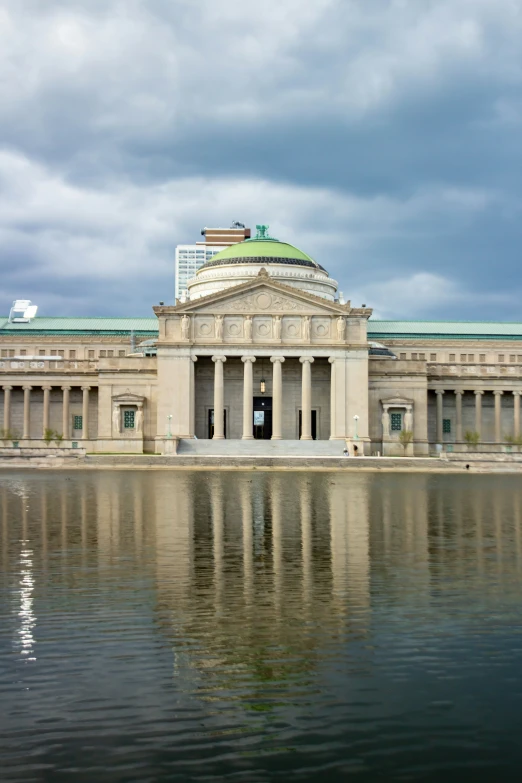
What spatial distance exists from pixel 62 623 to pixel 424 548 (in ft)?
41.8

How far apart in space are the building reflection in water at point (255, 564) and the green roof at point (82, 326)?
270 ft

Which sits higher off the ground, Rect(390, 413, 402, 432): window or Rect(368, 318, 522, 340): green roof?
Rect(368, 318, 522, 340): green roof

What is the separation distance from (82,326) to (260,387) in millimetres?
37453

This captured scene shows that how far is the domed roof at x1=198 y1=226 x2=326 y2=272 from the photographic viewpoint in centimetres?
11300

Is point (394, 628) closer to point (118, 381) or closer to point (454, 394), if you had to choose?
point (118, 381)

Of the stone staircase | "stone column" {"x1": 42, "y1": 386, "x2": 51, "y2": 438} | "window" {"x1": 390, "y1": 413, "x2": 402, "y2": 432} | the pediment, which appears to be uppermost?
the pediment

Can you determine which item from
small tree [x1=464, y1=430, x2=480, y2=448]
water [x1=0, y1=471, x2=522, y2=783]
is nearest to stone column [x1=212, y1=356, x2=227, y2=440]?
small tree [x1=464, y1=430, x2=480, y2=448]

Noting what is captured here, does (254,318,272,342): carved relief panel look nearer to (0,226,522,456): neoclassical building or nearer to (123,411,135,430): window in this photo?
(0,226,522,456): neoclassical building

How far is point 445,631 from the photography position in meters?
16.3

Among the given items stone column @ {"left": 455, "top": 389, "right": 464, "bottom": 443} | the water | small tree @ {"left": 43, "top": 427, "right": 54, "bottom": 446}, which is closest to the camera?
the water

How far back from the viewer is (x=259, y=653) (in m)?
15.0

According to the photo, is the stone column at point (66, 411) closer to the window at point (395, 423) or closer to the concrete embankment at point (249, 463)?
the concrete embankment at point (249, 463)

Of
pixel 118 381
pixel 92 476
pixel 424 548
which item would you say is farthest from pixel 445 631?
pixel 118 381

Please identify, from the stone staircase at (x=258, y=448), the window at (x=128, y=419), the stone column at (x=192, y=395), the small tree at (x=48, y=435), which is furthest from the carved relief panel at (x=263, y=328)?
the small tree at (x=48, y=435)
